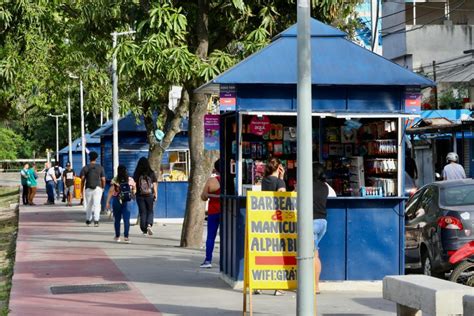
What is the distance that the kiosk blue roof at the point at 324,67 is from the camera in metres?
14.0

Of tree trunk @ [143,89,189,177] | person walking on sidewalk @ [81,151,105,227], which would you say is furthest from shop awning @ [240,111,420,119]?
person walking on sidewalk @ [81,151,105,227]

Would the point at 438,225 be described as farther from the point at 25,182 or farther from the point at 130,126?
the point at 25,182

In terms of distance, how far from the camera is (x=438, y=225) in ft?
47.0

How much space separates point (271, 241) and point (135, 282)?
3748mm

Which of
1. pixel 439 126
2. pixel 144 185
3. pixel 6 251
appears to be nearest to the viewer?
pixel 6 251

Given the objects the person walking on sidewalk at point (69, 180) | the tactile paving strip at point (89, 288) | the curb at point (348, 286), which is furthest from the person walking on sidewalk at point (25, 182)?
the curb at point (348, 286)

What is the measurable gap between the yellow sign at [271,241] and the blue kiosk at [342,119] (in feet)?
5.52

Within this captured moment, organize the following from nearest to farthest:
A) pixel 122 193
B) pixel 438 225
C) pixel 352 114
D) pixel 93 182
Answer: pixel 352 114
pixel 438 225
pixel 122 193
pixel 93 182

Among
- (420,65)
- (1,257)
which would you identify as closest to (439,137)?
(420,65)

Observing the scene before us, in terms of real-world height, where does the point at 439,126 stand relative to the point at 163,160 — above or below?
above

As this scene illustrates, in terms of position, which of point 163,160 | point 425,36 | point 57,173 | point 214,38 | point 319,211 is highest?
point 425,36

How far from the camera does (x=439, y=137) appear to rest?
39844mm

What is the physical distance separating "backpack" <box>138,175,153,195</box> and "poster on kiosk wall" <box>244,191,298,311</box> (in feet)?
36.1

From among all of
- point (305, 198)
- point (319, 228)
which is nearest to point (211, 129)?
point (319, 228)
